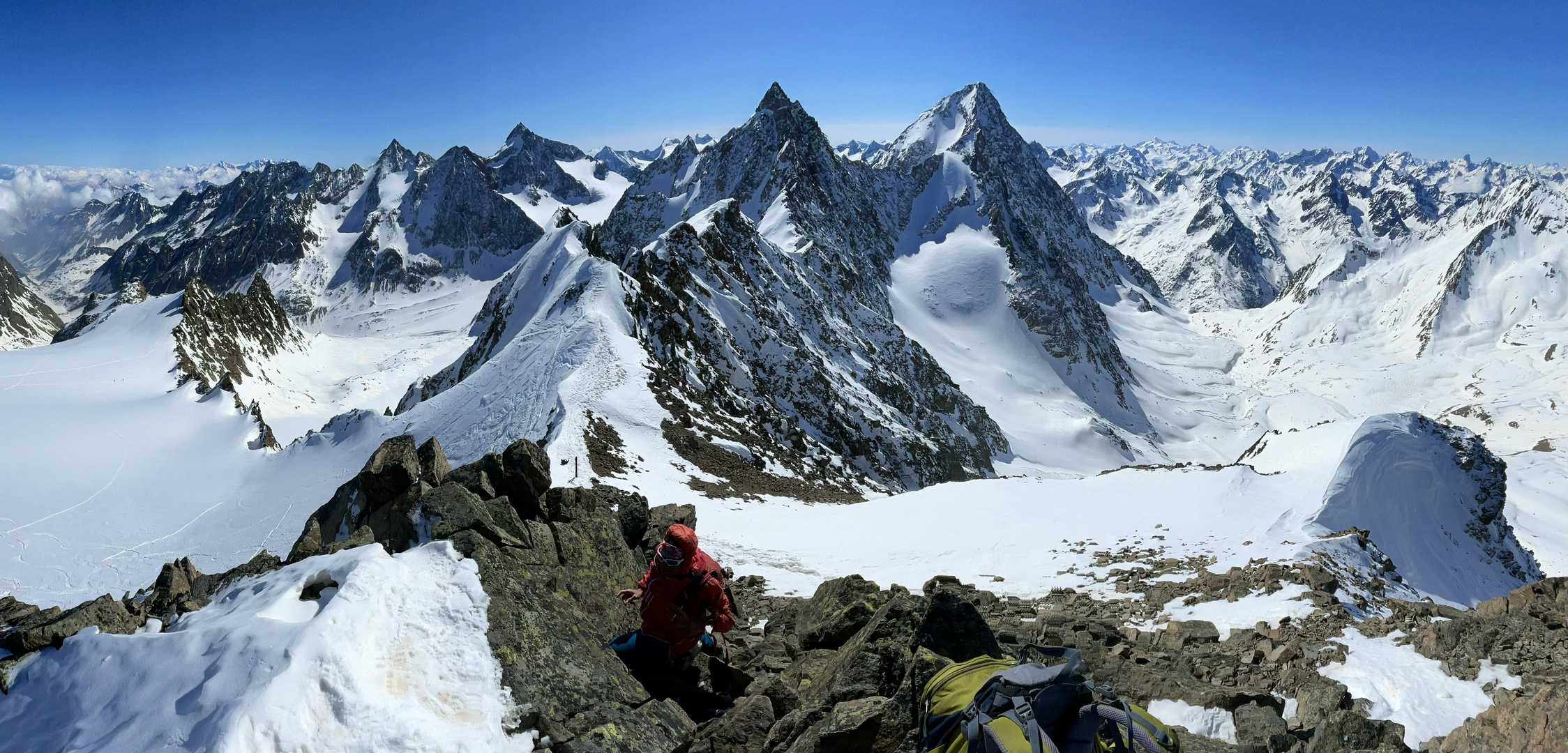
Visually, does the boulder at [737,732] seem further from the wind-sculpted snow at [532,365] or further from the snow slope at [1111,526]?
the wind-sculpted snow at [532,365]

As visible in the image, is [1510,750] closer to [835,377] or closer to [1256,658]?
[1256,658]

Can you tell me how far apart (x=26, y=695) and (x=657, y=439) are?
2838cm

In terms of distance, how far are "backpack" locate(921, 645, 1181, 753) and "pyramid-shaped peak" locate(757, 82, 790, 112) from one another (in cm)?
15774

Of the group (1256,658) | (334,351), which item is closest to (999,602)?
(1256,658)

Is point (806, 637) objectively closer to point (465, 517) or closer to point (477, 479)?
point (465, 517)

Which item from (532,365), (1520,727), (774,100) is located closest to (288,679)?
(1520,727)

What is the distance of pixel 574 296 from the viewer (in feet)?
167

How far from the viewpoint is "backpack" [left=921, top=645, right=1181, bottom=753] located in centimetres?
423

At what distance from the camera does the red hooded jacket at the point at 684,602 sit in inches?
334

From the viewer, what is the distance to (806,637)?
10133mm

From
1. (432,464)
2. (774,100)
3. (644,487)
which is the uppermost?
(774,100)

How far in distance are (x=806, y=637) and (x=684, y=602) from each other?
7.79 ft

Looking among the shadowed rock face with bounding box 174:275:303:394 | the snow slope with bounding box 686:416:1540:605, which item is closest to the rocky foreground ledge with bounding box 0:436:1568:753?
the snow slope with bounding box 686:416:1540:605

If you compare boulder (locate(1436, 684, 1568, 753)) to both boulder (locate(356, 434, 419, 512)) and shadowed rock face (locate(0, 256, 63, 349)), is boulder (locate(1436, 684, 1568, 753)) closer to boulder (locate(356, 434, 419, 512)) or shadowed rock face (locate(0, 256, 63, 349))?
boulder (locate(356, 434, 419, 512))
